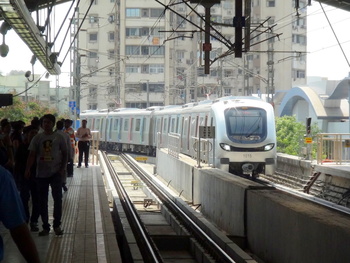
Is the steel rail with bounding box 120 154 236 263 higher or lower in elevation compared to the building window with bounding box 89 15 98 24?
lower

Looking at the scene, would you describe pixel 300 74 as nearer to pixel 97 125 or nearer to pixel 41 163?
pixel 97 125

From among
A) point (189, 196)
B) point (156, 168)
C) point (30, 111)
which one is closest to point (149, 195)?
point (189, 196)

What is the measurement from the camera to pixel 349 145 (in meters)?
23.5

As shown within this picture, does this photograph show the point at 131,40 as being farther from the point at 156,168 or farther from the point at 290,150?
the point at 156,168

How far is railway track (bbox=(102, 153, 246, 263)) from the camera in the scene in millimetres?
11195

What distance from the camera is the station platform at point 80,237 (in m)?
8.98

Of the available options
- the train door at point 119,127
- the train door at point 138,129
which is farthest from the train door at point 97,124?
the train door at point 138,129

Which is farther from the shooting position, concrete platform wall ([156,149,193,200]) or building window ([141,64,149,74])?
building window ([141,64,149,74])

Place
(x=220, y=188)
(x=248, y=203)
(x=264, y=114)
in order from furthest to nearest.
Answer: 1. (x=264, y=114)
2. (x=220, y=188)
3. (x=248, y=203)

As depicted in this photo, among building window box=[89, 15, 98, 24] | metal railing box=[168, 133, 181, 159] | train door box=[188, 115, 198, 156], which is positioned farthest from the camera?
building window box=[89, 15, 98, 24]

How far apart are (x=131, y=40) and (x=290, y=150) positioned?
30391mm

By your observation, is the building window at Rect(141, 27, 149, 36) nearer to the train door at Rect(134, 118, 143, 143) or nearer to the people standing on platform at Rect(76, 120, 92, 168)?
the train door at Rect(134, 118, 143, 143)

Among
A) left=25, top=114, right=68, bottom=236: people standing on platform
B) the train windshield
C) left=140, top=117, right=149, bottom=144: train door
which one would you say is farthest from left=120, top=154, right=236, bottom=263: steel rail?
left=140, top=117, right=149, bottom=144: train door

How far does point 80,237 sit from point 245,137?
41.4ft
